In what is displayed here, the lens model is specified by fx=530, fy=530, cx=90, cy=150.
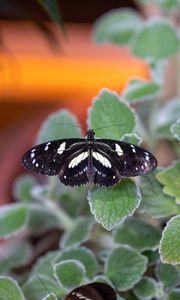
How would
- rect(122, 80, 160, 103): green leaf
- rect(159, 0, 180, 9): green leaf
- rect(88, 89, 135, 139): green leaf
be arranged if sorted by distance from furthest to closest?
rect(159, 0, 180, 9): green leaf
rect(122, 80, 160, 103): green leaf
rect(88, 89, 135, 139): green leaf

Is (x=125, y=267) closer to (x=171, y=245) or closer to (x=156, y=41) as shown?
(x=171, y=245)

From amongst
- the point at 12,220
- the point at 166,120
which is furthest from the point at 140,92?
the point at 12,220

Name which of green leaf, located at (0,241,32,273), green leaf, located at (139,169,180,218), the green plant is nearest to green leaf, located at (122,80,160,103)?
the green plant

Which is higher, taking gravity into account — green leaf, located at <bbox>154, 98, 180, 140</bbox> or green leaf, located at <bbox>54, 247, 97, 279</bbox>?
green leaf, located at <bbox>154, 98, 180, 140</bbox>

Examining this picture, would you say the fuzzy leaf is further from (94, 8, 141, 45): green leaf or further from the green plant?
(94, 8, 141, 45): green leaf

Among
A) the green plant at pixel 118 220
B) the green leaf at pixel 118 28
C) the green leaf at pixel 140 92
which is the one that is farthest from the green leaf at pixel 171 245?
the green leaf at pixel 118 28

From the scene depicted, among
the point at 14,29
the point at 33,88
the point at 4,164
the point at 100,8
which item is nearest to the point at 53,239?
the point at 4,164

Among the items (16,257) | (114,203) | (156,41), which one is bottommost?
(16,257)
